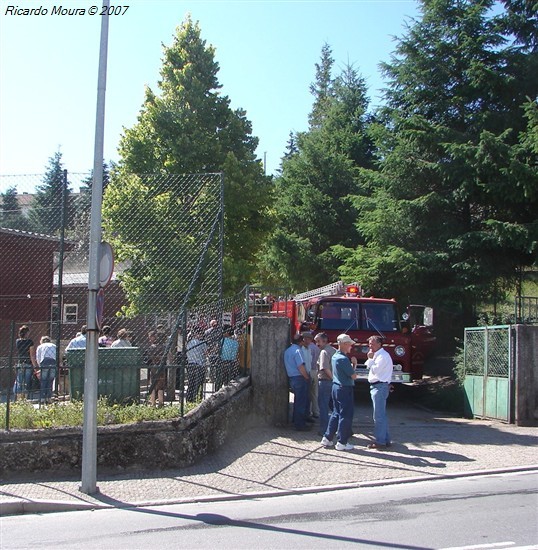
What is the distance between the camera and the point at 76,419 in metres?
9.26

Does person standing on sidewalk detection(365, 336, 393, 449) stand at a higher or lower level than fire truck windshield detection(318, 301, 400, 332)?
lower

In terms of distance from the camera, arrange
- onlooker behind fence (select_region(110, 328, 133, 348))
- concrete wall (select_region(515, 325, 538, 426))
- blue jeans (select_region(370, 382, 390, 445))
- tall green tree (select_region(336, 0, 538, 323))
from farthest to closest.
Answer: tall green tree (select_region(336, 0, 538, 323)) < concrete wall (select_region(515, 325, 538, 426)) < onlooker behind fence (select_region(110, 328, 133, 348)) < blue jeans (select_region(370, 382, 390, 445))

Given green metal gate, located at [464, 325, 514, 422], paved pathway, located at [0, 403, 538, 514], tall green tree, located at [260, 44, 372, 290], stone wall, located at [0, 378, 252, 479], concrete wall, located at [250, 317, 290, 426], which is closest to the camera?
paved pathway, located at [0, 403, 538, 514]

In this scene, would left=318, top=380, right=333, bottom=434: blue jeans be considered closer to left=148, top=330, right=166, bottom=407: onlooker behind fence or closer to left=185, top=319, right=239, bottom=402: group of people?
left=185, top=319, right=239, bottom=402: group of people

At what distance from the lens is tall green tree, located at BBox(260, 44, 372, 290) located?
85.5ft

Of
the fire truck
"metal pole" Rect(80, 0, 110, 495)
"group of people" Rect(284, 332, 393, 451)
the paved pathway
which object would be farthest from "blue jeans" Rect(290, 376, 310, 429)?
"metal pole" Rect(80, 0, 110, 495)

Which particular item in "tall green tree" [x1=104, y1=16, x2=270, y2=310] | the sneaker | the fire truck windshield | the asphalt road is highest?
"tall green tree" [x1=104, y1=16, x2=270, y2=310]

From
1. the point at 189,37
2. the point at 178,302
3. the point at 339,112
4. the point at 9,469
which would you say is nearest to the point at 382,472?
the point at 9,469

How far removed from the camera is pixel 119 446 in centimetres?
906

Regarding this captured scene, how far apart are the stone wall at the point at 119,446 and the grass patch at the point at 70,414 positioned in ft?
0.73

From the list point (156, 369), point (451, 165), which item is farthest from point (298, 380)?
point (451, 165)

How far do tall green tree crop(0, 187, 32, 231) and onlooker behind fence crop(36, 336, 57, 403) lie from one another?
221cm

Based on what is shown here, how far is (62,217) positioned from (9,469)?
173 inches

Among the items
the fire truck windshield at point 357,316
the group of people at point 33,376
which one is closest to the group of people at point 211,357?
the group of people at point 33,376
